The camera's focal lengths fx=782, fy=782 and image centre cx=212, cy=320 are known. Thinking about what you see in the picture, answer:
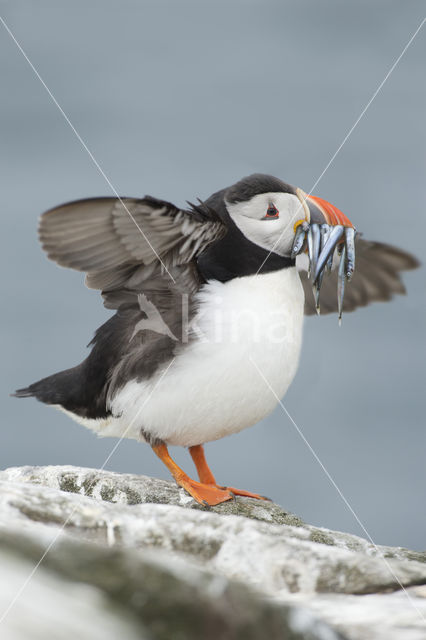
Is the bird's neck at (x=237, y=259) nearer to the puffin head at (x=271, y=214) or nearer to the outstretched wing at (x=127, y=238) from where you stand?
the puffin head at (x=271, y=214)

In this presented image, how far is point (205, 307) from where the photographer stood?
4.44 metres

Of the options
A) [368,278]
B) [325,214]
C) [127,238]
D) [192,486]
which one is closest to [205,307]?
[127,238]

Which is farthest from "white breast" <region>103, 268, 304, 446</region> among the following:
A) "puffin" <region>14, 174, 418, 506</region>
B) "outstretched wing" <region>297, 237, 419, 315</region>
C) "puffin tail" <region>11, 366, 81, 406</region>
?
"outstretched wing" <region>297, 237, 419, 315</region>

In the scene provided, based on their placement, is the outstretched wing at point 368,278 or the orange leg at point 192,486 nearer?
the orange leg at point 192,486

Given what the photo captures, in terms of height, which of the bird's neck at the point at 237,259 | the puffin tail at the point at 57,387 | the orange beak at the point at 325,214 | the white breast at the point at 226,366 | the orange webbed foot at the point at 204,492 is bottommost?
the puffin tail at the point at 57,387

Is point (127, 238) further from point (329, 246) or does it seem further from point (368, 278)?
point (368, 278)

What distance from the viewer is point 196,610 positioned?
181 centimetres

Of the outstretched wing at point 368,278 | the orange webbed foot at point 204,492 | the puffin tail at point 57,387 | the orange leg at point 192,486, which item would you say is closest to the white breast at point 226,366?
the orange leg at point 192,486

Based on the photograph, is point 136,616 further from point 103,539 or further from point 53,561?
point 103,539

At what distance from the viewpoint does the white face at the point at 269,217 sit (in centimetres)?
448

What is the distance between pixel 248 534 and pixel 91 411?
2.51m

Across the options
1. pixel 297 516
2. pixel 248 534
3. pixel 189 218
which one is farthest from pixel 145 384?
pixel 248 534

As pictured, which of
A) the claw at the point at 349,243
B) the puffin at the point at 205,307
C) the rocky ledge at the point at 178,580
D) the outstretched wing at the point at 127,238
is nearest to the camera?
the rocky ledge at the point at 178,580

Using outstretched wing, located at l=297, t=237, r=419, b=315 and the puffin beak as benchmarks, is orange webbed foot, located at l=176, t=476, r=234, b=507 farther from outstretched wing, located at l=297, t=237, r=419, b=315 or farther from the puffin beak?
outstretched wing, located at l=297, t=237, r=419, b=315
